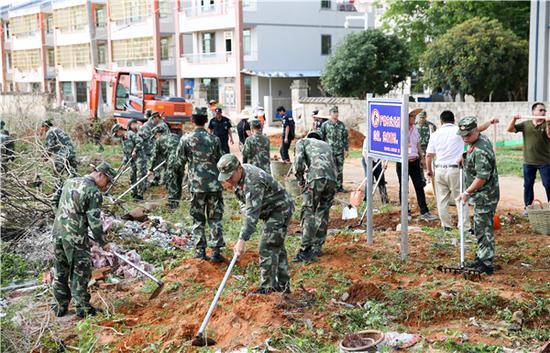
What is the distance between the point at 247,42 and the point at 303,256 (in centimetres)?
3044

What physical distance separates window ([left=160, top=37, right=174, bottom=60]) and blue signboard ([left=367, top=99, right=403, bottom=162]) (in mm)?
36063

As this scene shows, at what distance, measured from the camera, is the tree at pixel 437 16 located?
30.6 meters

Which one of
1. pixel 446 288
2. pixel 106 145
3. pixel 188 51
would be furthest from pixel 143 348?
pixel 188 51

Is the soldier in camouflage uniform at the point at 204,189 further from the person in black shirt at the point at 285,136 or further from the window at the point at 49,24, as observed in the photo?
the window at the point at 49,24

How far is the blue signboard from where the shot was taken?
8211 millimetres

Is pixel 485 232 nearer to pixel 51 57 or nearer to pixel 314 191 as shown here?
pixel 314 191

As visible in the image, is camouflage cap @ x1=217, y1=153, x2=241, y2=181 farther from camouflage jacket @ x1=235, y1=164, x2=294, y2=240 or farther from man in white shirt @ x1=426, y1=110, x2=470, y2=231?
man in white shirt @ x1=426, y1=110, x2=470, y2=231

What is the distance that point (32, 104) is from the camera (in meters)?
20.5

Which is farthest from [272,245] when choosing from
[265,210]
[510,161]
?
[510,161]

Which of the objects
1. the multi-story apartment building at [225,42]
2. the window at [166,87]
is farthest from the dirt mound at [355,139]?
the window at [166,87]

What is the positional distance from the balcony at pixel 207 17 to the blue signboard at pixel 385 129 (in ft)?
94.5

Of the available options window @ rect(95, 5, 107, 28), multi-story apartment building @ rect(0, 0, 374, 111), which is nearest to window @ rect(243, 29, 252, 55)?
multi-story apartment building @ rect(0, 0, 374, 111)

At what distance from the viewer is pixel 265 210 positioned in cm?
676

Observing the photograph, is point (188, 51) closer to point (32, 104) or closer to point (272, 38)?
point (272, 38)
